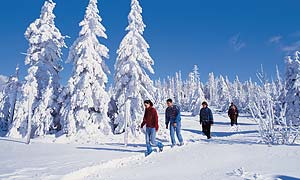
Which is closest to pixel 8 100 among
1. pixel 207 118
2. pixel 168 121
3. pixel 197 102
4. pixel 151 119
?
pixel 207 118

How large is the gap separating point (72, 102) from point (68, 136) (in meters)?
2.48

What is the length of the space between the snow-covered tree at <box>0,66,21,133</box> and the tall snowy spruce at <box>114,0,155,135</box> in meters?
12.8

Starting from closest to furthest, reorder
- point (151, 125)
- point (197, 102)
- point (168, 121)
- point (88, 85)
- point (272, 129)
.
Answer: point (272, 129) → point (151, 125) → point (168, 121) → point (88, 85) → point (197, 102)

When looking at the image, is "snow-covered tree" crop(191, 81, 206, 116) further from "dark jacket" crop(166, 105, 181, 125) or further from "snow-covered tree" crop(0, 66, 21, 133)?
"dark jacket" crop(166, 105, 181, 125)

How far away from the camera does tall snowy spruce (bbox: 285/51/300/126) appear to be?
3572 cm

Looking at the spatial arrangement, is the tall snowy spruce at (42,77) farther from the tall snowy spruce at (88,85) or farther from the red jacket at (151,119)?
the red jacket at (151,119)

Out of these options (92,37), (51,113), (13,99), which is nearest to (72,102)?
(51,113)

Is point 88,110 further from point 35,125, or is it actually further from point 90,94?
point 35,125

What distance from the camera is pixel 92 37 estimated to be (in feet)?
79.7

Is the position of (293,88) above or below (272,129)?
above

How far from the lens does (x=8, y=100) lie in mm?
33188

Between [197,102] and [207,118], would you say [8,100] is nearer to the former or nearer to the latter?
[207,118]

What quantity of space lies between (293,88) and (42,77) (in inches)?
1073

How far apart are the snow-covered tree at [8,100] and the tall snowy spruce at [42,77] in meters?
5.87
